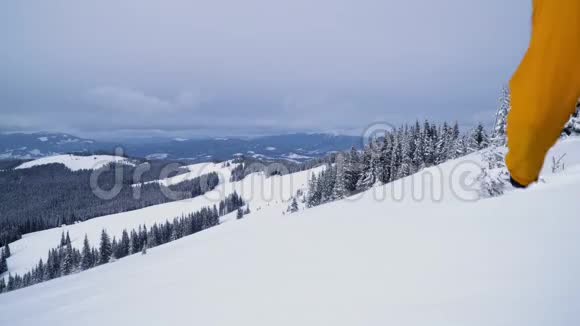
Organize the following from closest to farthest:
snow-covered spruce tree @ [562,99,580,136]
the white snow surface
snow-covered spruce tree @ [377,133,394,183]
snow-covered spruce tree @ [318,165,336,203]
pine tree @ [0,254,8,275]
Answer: snow-covered spruce tree @ [562,99,580,136] → the white snow surface → snow-covered spruce tree @ [377,133,394,183] → snow-covered spruce tree @ [318,165,336,203] → pine tree @ [0,254,8,275]

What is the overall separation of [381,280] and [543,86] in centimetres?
570

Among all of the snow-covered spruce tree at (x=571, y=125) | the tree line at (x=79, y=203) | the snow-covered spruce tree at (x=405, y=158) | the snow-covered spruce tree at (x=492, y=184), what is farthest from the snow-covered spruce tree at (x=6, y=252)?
the snow-covered spruce tree at (x=571, y=125)

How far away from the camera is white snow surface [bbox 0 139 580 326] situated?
434cm

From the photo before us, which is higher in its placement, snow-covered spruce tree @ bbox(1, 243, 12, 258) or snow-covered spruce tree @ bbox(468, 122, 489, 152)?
snow-covered spruce tree @ bbox(468, 122, 489, 152)

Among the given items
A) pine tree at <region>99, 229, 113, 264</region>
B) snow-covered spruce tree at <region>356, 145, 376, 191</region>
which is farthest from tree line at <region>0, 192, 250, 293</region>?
snow-covered spruce tree at <region>356, 145, 376, 191</region>

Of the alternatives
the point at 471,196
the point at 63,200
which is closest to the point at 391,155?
the point at 471,196

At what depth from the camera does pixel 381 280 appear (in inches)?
241

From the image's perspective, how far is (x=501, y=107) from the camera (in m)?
34.8

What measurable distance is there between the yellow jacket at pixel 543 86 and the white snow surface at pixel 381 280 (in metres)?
3.49

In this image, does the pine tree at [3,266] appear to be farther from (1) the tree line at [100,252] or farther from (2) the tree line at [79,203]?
(2) the tree line at [79,203]

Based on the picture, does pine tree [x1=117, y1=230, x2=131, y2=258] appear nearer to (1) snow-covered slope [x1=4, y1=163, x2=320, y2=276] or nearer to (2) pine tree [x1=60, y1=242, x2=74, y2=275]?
(2) pine tree [x1=60, y1=242, x2=74, y2=275]

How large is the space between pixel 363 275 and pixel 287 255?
3919 mm

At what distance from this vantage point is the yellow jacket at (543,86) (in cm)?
126

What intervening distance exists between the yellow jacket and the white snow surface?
11.5 ft
